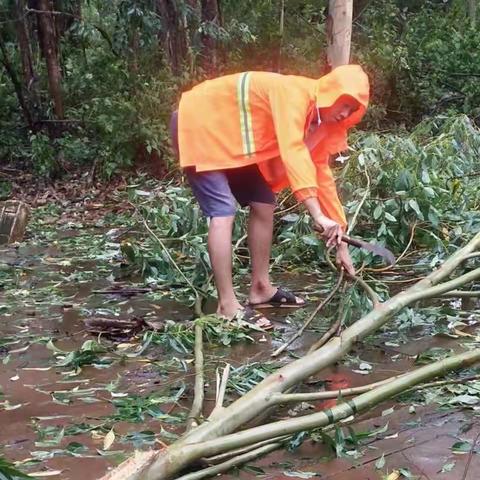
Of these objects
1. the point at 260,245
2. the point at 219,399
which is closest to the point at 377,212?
the point at 260,245

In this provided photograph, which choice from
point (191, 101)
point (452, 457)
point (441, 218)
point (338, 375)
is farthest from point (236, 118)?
point (452, 457)

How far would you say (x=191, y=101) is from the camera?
13.5 ft

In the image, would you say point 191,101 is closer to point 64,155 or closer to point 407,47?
point 64,155

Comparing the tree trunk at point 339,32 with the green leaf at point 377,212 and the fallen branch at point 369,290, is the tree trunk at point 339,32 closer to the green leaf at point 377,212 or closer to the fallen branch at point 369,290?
the green leaf at point 377,212

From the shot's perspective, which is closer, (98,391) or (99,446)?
(99,446)

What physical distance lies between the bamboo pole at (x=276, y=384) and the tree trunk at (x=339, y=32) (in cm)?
408

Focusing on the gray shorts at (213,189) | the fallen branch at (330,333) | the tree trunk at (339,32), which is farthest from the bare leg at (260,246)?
the tree trunk at (339,32)

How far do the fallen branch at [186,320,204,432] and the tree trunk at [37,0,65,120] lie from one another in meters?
7.46

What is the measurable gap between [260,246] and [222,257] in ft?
1.38

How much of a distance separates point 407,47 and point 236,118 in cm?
844

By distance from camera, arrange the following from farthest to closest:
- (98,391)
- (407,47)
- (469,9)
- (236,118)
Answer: (469,9), (407,47), (236,118), (98,391)

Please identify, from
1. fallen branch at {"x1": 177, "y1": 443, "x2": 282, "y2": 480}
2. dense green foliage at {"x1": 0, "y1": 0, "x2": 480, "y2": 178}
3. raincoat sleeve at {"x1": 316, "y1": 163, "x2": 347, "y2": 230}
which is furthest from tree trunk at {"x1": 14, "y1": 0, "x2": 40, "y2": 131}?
fallen branch at {"x1": 177, "y1": 443, "x2": 282, "y2": 480}

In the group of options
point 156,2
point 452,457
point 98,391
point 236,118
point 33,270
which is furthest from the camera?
point 156,2

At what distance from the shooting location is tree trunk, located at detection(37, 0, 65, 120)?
34.3 ft
